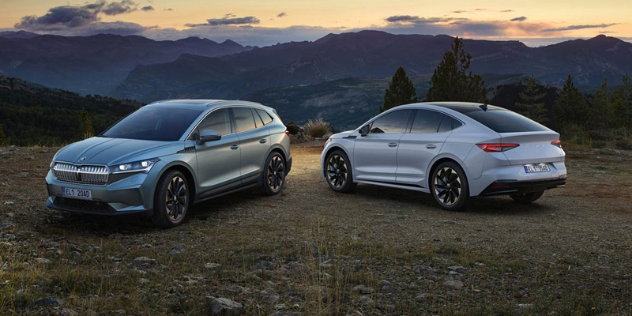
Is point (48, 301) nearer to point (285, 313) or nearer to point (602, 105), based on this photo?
point (285, 313)

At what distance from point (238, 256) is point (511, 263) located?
116 inches

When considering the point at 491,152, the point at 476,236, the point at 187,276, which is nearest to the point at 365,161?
the point at 491,152

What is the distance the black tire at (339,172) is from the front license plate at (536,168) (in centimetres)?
351

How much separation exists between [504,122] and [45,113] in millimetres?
86728

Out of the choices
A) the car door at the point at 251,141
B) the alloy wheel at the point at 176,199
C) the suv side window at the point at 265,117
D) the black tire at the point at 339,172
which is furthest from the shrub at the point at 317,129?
the alloy wheel at the point at 176,199

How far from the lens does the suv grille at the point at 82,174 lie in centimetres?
761

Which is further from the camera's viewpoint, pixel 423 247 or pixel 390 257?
pixel 423 247

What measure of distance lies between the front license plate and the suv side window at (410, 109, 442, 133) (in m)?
1.65

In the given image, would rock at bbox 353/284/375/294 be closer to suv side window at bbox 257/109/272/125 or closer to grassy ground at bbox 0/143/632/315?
grassy ground at bbox 0/143/632/315

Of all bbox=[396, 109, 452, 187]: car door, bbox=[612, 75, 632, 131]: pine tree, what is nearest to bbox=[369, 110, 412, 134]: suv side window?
bbox=[396, 109, 452, 187]: car door

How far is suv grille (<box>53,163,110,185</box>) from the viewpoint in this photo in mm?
7614

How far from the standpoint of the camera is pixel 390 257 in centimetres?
630

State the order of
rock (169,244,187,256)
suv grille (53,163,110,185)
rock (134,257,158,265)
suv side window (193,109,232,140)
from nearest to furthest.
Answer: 1. rock (134,257,158,265)
2. rock (169,244,187,256)
3. suv grille (53,163,110,185)
4. suv side window (193,109,232,140)

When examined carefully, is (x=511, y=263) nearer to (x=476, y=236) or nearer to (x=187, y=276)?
(x=476, y=236)
